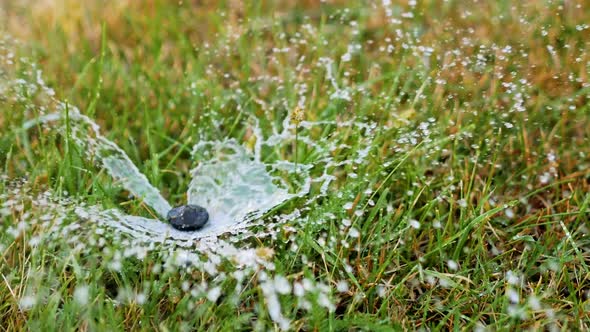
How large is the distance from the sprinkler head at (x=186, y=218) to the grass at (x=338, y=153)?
0.14 meters

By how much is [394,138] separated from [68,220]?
1.19 metres

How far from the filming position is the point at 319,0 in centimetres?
341

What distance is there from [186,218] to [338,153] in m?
0.60

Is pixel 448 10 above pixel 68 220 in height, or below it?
above

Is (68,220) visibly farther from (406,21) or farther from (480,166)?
(406,21)

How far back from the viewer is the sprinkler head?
7.09 feet

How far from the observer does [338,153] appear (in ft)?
7.79

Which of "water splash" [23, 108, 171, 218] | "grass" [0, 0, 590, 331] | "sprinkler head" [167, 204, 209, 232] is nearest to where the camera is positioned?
"grass" [0, 0, 590, 331]

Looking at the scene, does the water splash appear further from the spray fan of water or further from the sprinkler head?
the sprinkler head

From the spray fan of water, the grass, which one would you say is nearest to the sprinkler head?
the spray fan of water

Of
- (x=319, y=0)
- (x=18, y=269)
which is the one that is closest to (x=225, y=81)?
(x=319, y=0)

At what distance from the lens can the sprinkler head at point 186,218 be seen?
216 cm

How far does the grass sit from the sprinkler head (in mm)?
137

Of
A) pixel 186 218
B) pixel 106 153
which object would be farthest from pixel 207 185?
pixel 106 153
